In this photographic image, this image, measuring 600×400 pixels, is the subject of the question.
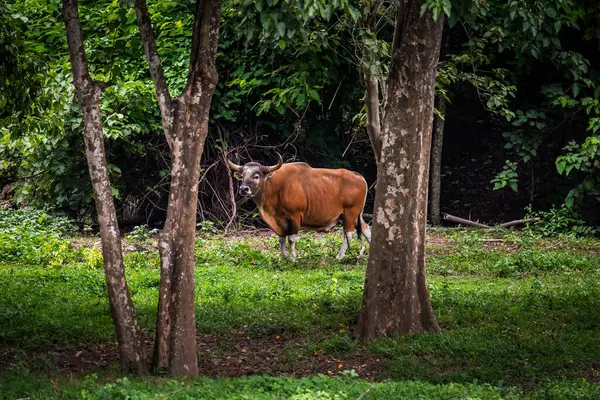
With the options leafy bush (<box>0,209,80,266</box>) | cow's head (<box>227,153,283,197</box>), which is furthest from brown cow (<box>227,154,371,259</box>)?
leafy bush (<box>0,209,80,266</box>)

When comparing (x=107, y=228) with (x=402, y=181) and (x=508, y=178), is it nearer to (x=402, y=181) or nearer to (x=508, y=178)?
(x=402, y=181)

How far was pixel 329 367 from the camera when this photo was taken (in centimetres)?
837

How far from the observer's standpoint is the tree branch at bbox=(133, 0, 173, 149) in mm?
7453

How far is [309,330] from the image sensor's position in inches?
371

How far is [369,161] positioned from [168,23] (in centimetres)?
609

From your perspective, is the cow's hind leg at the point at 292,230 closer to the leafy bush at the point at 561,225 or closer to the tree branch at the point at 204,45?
the leafy bush at the point at 561,225

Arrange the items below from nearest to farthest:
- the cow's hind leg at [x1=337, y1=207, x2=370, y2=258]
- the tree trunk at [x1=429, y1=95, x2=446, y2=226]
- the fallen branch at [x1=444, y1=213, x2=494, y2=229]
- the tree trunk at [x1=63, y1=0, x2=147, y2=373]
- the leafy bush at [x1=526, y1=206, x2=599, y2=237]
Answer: the tree trunk at [x1=63, y1=0, x2=147, y2=373], the cow's hind leg at [x1=337, y1=207, x2=370, y2=258], the leafy bush at [x1=526, y1=206, x2=599, y2=237], the fallen branch at [x1=444, y1=213, x2=494, y2=229], the tree trunk at [x1=429, y1=95, x2=446, y2=226]

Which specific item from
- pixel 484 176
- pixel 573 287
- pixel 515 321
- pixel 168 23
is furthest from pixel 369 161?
pixel 515 321

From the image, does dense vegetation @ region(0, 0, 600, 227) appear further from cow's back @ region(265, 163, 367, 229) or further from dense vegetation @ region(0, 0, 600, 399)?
cow's back @ region(265, 163, 367, 229)

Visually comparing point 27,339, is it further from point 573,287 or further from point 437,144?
point 437,144

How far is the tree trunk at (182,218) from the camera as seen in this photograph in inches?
291

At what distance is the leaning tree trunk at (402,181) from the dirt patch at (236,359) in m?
0.60

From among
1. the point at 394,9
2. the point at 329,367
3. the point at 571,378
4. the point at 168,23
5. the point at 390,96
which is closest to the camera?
the point at 571,378

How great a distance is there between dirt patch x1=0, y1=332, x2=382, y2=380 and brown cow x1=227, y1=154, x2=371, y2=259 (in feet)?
16.4
